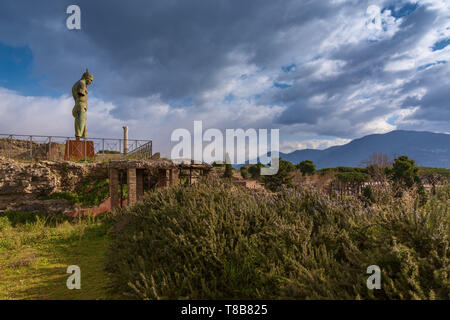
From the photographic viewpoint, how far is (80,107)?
16.2 metres

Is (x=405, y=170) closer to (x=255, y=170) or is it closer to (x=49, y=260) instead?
(x=255, y=170)

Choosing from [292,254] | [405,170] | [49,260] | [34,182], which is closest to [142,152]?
[34,182]

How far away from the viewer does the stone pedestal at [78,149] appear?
52.1ft

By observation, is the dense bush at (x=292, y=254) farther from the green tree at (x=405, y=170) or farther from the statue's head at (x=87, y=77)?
the green tree at (x=405, y=170)

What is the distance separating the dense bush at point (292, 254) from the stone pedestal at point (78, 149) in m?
13.0

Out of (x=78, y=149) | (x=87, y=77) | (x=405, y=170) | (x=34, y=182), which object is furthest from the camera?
(x=405, y=170)

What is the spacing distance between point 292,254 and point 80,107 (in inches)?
704

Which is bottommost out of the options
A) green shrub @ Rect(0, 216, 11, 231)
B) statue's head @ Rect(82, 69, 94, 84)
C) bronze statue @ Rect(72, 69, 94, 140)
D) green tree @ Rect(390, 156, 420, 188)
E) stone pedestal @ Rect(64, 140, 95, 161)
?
green shrub @ Rect(0, 216, 11, 231)

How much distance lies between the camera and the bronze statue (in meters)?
16.1

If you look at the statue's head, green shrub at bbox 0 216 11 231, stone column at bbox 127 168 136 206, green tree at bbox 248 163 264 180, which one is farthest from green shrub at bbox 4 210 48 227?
green tree at bbox 248 163 264 180

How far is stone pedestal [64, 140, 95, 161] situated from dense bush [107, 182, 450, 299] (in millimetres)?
13017

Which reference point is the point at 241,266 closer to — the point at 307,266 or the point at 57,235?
the point at 307,266

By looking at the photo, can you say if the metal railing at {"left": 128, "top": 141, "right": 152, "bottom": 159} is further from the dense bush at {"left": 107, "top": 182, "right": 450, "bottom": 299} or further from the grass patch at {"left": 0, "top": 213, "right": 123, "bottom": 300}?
the dense bush at {"left": 107, "top": 182, "right": 450, "bottom": 299}
